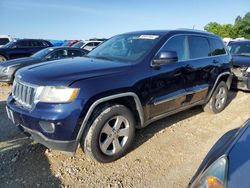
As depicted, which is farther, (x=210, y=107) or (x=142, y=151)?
(x=210, y=107)

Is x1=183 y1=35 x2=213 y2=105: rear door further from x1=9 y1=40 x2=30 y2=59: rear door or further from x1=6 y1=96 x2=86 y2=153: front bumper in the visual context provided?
x1=9 y1=40 x2=30 y2=59: rear door

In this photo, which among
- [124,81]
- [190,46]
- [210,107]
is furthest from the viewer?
[210,107]

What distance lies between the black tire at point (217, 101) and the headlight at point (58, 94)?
357 centimetres

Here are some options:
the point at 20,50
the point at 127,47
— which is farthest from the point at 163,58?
the point at 20,50

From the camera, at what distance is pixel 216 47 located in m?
5.77

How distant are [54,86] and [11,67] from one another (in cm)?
648

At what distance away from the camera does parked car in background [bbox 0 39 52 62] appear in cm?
1323

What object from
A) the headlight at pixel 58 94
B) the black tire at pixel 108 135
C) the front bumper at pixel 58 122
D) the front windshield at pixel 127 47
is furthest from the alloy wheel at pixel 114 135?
the front windshield at pixel 127 47

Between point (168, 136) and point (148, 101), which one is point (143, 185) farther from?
point (168, 136)

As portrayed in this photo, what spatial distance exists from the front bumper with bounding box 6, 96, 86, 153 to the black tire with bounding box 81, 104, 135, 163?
0.24 meters

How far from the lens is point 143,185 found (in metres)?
3.19

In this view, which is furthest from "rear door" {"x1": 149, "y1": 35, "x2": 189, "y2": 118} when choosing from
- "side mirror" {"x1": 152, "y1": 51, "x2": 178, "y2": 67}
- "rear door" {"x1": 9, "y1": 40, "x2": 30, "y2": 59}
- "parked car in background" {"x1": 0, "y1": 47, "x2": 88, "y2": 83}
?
"rear door" {"x1": 9, "y1": 40, "x2": 30, "y2": 59}

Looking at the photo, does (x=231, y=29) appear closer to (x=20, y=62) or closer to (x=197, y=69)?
(x=20, y=62)

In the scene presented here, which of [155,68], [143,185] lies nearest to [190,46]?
[155,68]
